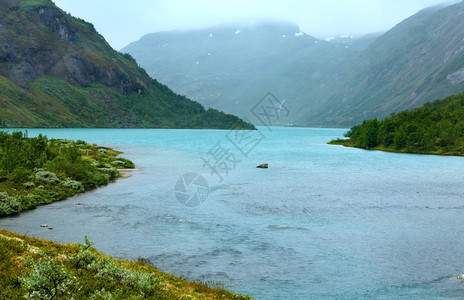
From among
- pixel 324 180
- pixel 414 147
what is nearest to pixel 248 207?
pixel 324 180

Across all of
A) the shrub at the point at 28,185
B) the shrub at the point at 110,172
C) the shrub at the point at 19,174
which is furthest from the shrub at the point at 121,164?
the shrub at the point at 28,185

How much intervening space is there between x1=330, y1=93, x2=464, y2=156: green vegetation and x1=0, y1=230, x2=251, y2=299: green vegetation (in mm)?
133219

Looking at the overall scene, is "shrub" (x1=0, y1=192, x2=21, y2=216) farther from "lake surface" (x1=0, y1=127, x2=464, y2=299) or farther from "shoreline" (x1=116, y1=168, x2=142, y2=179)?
"shoreline" (x1=116, y1=168, x2=142, y2=179)

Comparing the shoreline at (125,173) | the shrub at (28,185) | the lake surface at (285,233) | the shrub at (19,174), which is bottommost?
the lake surface at (285,233)

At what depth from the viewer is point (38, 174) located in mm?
47812

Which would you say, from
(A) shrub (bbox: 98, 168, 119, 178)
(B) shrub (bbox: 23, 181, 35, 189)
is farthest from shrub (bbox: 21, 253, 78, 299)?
(A) shrub (bbox: 98, 168, 119, 178)

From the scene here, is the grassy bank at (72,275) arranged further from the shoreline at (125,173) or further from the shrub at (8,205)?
the shoreline at (125,173)

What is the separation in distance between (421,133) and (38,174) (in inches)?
5279

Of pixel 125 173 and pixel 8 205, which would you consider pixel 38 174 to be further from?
pixel 125 173

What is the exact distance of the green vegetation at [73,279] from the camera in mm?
13828

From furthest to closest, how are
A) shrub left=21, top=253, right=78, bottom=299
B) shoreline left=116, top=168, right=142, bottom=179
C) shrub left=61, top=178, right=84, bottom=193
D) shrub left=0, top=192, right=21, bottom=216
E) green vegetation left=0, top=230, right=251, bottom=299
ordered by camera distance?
shoreline left=116, top=168, right=142, bottom=179, shrub left=61, top=178, right=84, bottom=193, shrub left=0, top=192, right=21, bottom=216, green vegetation left=0, top=230, right=251, bottom=299, shrub left=21, top=253, right=78, bottom=299

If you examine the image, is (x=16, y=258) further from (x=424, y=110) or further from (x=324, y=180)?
(x=424, y=110)

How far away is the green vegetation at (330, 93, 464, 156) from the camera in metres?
138

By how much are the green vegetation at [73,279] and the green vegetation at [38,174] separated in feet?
66.3
